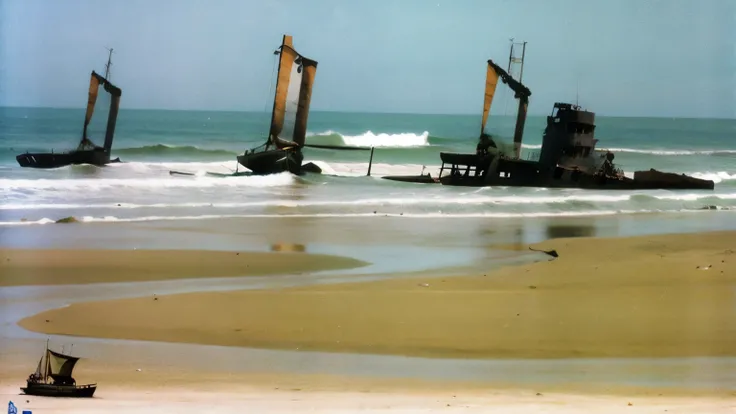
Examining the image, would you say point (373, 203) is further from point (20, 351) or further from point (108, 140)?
point (20, 351)

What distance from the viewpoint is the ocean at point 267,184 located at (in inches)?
400

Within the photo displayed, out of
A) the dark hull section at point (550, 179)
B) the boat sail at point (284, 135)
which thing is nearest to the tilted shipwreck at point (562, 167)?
the dark hull section at point (550, 179)

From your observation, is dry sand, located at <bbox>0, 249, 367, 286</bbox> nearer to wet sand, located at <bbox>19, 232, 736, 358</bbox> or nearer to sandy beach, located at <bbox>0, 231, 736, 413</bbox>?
sandy beach, located at <bbox>0, 231, 736, 413</bbox>

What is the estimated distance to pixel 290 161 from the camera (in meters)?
15.9

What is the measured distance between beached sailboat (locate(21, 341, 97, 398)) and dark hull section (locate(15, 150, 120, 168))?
7.75 meters

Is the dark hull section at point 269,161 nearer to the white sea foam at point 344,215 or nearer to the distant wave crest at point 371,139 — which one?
the white sea foam at point 344,215

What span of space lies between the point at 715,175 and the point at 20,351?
1202cm

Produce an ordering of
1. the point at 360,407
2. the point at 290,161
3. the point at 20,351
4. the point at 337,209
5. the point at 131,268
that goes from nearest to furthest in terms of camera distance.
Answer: the point at 360,407
the point at 20,351
the point at 131,268
the point at 337,209
the point at 290,161

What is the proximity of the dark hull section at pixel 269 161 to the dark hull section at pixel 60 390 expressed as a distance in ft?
35.2

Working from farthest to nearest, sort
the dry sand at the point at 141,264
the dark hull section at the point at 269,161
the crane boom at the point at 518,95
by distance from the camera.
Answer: the dark hull section at the point at 269,161, the crane boom at the point at 518,95, the dry sand at the point at 141,264

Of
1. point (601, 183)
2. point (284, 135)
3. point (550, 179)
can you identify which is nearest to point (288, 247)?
point (550, 179)

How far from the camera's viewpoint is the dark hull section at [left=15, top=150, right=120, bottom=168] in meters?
12.4

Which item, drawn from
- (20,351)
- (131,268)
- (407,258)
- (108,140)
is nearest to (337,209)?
(407,258)

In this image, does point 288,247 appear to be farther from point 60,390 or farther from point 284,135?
point 284,135
